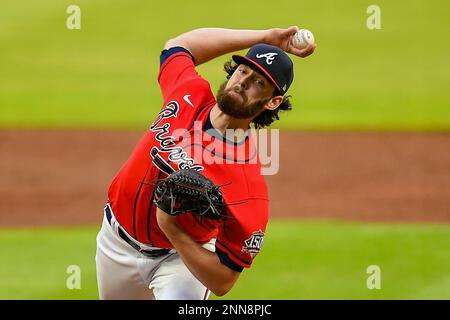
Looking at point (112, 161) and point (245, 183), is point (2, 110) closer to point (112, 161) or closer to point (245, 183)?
point (112, 161)

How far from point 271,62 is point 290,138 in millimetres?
7542

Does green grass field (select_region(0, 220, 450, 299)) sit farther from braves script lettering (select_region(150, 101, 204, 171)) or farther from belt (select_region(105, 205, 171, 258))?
braves script lettering (select_region(150, 101, 204, 171))

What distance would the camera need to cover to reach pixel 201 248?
4.26 m

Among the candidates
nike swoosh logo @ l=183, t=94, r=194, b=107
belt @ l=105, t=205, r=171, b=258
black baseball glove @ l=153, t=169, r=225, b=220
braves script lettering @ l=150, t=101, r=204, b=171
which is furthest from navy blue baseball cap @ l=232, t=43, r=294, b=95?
belt @ l=105, t=205, r=171, b=258

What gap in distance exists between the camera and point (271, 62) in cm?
439

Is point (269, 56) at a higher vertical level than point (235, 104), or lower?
higher

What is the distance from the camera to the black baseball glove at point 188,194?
157 inches

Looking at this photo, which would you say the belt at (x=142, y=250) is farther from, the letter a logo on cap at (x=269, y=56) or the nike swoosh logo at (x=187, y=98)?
the letter a logo on cap at (x=269, y=56)

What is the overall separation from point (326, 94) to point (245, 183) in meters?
9.77

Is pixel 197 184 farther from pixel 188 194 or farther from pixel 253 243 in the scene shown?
pixel 253 243

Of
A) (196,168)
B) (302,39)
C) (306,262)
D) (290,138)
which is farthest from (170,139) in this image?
(290,138)

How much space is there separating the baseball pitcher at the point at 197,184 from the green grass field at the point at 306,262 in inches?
79.0

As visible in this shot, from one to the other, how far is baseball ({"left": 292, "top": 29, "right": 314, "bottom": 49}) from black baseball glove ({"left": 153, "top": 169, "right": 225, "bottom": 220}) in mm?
1101

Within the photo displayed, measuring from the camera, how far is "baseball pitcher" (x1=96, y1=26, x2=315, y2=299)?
4.20m
